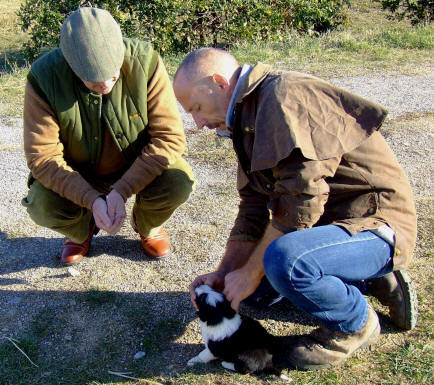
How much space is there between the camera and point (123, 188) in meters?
3.48

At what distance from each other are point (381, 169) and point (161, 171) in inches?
60.0

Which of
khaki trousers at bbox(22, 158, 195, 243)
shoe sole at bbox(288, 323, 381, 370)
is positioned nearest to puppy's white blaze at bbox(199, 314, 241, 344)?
shoe sole at bbox(288, 323, 381, 370)

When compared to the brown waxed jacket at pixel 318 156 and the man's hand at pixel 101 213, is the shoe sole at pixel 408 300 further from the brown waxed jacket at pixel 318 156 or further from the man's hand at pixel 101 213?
the man's hand at pixel 101 213

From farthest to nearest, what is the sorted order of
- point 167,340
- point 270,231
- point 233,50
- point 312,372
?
point 233,50 < point 167,340 < point 312,372 < point 270,231

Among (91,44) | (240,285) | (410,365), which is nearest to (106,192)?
(91,44)

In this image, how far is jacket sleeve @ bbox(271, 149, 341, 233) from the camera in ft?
7.72

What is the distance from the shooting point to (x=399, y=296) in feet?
9.74

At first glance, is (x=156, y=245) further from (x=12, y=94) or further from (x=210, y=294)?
(x=12, y=94)

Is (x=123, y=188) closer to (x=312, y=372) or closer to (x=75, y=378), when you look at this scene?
(x=75, y=378)

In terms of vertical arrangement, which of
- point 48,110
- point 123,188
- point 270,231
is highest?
point 48,110

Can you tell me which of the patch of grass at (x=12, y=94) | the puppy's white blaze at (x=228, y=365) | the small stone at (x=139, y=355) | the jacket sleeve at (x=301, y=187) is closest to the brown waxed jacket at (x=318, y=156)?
the jacket sleeve at (x=301, y=187)

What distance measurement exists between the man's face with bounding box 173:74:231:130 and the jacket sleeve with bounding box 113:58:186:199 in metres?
0.93

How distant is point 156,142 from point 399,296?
5.82ft

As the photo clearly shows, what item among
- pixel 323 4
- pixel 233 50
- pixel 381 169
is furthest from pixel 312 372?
pixel 323 4
